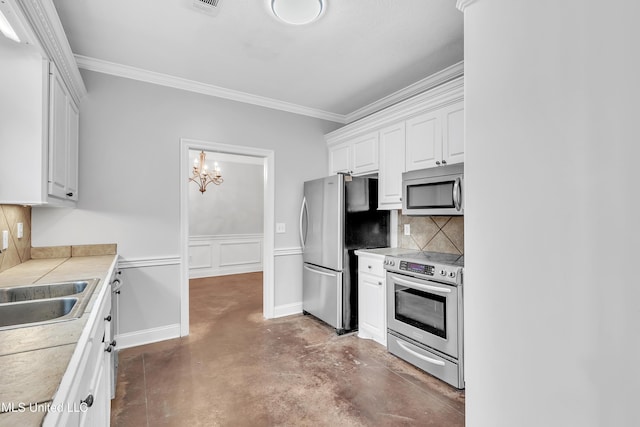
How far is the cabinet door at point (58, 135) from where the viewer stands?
190 centimetres

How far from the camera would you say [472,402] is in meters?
1.34

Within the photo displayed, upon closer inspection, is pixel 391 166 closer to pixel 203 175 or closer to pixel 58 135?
pixel 58 135

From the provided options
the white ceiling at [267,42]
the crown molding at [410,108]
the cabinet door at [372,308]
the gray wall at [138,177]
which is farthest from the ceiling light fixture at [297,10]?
the cabinet door at [372,308]

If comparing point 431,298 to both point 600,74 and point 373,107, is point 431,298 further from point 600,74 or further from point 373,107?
point 373,107

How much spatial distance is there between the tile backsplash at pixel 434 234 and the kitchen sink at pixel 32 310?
2810 mm

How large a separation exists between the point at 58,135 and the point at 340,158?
2775 mm

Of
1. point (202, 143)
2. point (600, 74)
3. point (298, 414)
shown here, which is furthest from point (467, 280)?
point (202, 143)

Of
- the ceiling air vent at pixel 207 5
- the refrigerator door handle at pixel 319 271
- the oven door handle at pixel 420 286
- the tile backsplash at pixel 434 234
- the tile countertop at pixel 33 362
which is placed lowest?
the refrigerator door handle at pixel 319 271

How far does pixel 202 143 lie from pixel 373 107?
213 cm

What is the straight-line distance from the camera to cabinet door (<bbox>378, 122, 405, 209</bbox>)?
3.06 metres

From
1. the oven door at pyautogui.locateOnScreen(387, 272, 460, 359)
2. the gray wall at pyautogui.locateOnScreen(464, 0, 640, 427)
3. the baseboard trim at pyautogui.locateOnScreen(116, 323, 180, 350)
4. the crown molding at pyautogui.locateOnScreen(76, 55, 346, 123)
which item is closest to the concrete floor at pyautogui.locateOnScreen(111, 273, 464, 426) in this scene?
the baseboard trim at pyautogui.locateOnScreen(116, 323, 180, 350)

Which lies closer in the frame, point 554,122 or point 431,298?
point 554,122

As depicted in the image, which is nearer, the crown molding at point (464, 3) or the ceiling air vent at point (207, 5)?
the crown molding at point (464, 3)

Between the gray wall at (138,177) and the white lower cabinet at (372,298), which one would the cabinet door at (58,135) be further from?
the white lower cabinet at (372,298)
